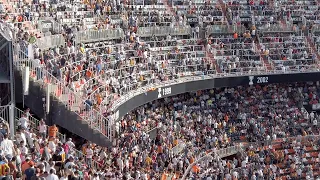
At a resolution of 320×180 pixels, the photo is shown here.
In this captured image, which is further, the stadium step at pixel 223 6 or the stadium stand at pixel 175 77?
the stadium step at pixel 223 6

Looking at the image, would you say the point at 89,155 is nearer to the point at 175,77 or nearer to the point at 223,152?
the point at 223,152

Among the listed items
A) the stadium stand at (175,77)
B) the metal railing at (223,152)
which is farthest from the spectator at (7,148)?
the metal railing at (223,152)

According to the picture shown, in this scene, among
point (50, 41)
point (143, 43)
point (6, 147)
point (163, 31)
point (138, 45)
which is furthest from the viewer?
point (163, 31)

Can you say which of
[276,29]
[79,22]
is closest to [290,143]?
[276,29]

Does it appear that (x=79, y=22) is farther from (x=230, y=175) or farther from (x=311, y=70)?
(x=311, y=70)

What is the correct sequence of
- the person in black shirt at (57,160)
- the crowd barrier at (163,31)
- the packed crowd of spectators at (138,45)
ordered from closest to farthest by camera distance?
1. the person in black shirt at (57,160)
2. the packed crowd of spectators at (138,45)
3. the crowd barrier at (163,31)

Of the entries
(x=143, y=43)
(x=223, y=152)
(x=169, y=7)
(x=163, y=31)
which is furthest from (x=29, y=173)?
(x=169, y=7)

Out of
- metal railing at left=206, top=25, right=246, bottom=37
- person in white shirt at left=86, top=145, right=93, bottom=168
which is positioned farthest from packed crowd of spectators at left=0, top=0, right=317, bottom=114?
person in white shirt at left=86, top=145, right=93, bottom=168

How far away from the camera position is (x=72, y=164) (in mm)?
15578

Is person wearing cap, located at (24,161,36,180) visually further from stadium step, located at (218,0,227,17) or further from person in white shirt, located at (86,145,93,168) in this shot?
stadium step, located at (218,0,227,17)

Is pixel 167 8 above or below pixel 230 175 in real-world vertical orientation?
above

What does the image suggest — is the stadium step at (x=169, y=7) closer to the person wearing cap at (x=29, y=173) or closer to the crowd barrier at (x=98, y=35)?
the crowd barrier at (x=98, y=35)

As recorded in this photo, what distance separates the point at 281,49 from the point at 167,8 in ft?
21.4

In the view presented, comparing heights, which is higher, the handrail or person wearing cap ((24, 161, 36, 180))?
person wearing cap ((24, 161, 36, 180))
